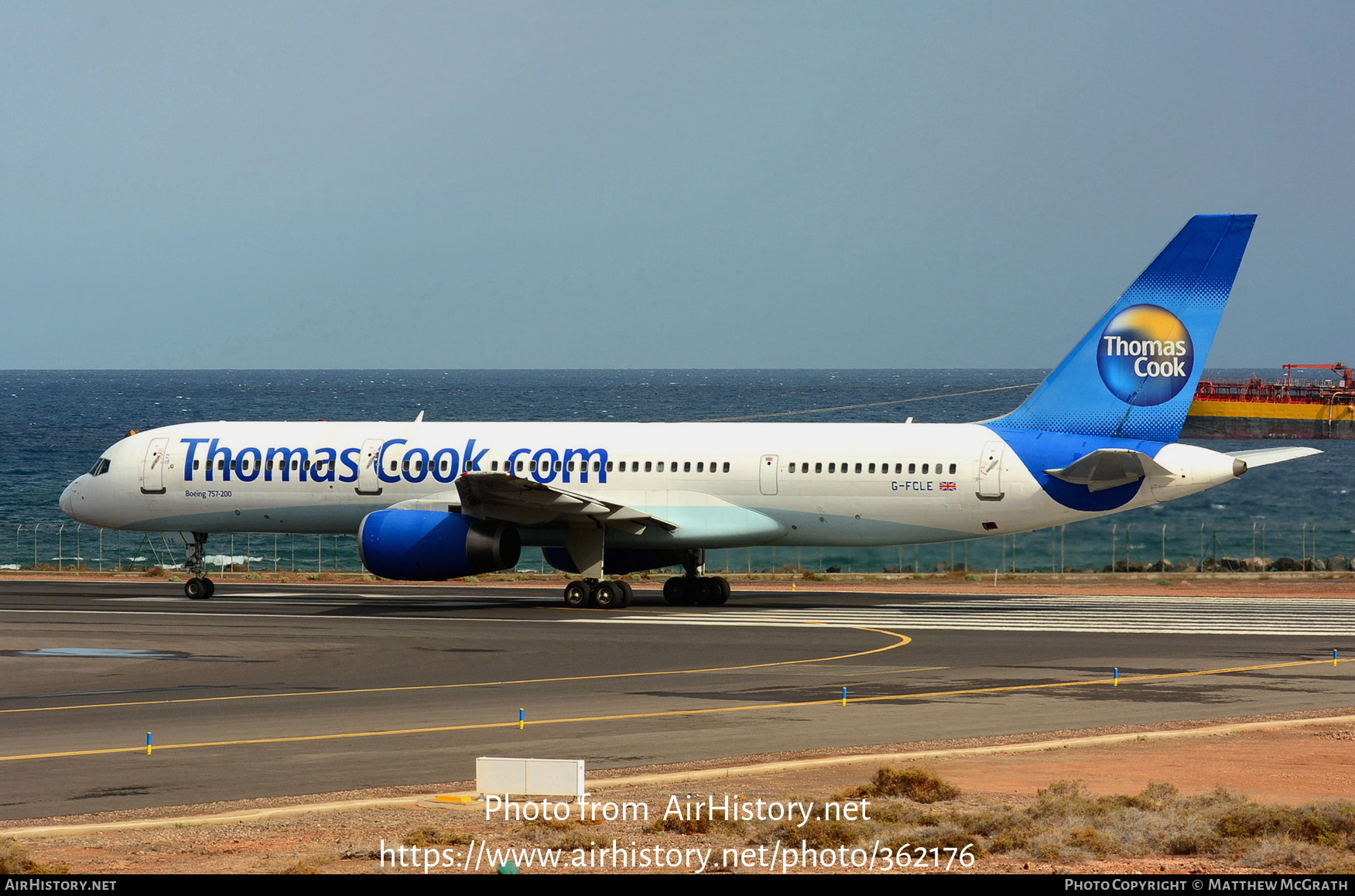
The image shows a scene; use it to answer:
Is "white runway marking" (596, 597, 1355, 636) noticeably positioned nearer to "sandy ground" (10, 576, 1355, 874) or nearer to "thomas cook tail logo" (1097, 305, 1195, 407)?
"thomas cook tail logo" (1097, 305, 1195, 407)

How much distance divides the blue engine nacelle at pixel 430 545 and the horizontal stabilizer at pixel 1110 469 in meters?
12.7

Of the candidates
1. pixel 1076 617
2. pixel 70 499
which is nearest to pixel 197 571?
pixel 70 499

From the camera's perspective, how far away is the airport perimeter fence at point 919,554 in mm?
56438

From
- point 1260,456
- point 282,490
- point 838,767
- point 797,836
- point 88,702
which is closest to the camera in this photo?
point 797,836

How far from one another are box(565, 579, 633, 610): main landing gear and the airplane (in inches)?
2.0

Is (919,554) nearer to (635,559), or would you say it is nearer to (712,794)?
(635,559)

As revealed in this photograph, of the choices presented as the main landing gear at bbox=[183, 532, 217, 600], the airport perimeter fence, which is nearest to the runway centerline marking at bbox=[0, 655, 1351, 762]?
the main landing gear at bbox=[183, 532, 217, 600]

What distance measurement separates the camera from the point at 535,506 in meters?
37.9

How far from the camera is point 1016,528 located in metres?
37.3

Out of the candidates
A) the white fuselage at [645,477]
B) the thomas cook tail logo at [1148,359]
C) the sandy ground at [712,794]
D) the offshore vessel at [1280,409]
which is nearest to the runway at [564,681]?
the sandy ground at [712,794]

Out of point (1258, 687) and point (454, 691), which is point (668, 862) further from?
point (1258, 687)

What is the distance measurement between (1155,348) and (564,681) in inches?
714
